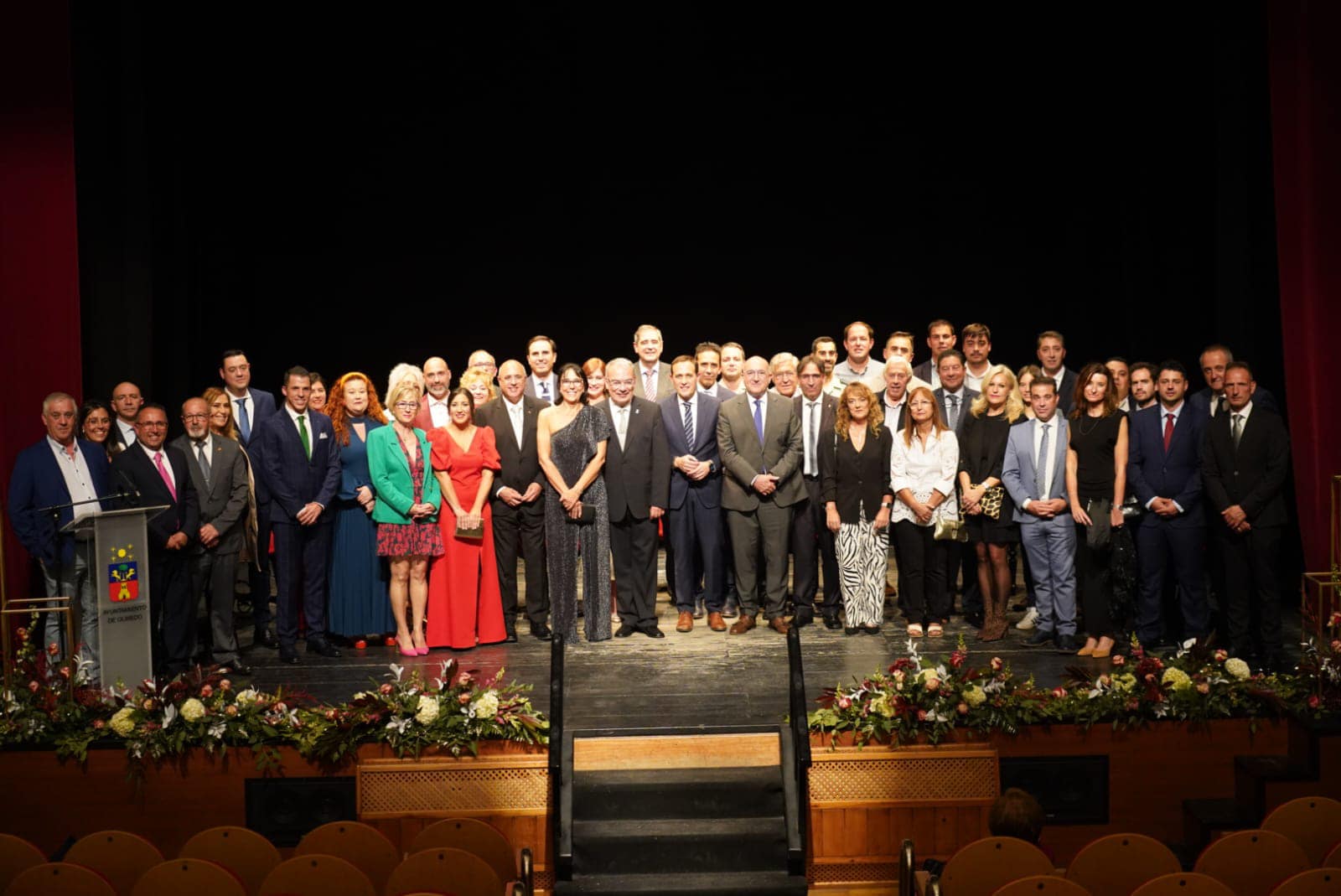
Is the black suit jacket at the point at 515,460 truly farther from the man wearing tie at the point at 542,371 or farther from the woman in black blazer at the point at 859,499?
the woman in black blazer at the point at 859,499

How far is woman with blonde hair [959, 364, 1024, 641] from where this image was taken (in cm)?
661

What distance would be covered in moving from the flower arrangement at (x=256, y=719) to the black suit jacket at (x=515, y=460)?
1391mm

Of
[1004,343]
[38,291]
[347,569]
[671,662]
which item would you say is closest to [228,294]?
[38,291]

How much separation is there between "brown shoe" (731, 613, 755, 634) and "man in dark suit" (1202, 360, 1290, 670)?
2353mm

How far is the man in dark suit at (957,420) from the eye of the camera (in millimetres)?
6883

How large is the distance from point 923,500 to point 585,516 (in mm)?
1733

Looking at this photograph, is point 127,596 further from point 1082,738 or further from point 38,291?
point 1082,738

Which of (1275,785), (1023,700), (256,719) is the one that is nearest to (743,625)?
(1023,700)

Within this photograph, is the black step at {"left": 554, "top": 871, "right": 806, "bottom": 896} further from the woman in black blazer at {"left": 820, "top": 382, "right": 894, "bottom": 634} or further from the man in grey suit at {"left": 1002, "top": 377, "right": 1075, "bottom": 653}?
the man in grey suit at {"left": 1002, "top": 377, "right": 1075, "bottom": 653}

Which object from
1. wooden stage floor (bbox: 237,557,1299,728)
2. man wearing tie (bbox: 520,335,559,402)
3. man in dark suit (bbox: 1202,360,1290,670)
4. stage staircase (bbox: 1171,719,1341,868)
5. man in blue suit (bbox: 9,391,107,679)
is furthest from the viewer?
man wearing tie (bbox: 520,335,559,402)

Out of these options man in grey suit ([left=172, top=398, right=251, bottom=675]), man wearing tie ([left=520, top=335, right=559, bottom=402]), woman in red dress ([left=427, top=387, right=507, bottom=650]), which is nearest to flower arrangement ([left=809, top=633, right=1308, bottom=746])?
woman in red dress ([left=427, top=387, right=507, bottom=650])

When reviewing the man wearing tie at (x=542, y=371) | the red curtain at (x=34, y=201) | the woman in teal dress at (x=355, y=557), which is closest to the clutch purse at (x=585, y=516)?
the man wearing tie at (x=542, y=371)

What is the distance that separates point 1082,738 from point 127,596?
13.6 ft

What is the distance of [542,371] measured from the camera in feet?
23.8
